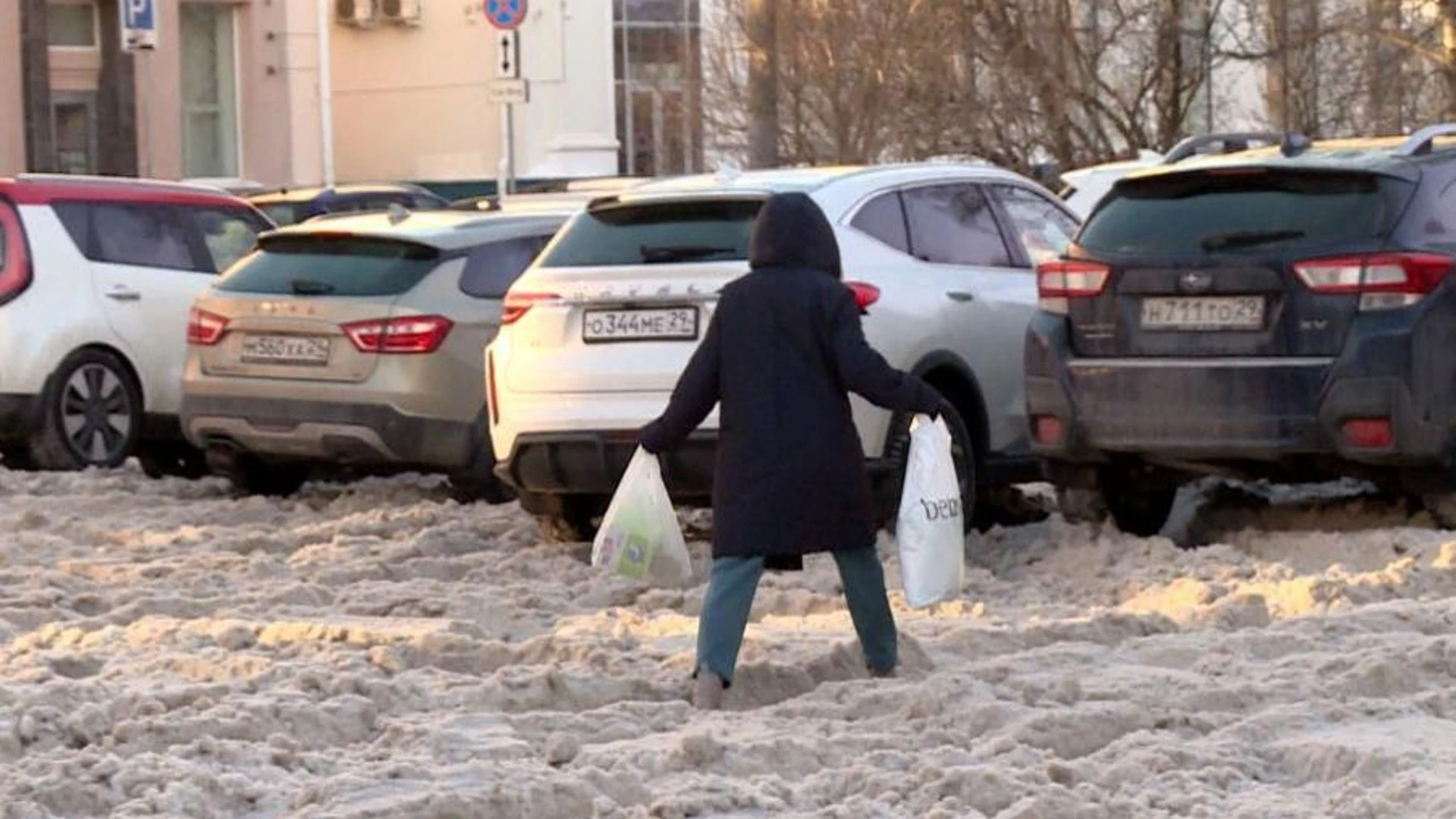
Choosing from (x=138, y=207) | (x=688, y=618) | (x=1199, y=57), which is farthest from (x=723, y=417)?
(x=1199, y=57)

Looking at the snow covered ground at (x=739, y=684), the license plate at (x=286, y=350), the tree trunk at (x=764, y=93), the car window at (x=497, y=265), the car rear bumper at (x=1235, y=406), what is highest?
the tree trunk at (x=764, y=93)

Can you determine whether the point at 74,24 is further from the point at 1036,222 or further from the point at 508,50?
the point at 1036,222

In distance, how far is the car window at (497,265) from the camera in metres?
13.9

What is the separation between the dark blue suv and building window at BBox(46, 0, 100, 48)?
27.0m

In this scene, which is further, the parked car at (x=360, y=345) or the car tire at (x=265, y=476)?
the car tire at (x=265, y=476)

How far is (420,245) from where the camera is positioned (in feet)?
45.9

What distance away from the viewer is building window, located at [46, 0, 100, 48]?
124ft

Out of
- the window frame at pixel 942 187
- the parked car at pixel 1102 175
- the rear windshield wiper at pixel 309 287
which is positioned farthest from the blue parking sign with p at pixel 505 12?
the window frame at pixel 942 187

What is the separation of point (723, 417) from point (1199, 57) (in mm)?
24946

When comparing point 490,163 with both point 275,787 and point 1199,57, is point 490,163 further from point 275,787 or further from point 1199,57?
point 275,787

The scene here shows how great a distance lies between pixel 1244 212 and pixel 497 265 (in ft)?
11.9

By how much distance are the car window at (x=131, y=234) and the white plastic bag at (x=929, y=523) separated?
315 inches

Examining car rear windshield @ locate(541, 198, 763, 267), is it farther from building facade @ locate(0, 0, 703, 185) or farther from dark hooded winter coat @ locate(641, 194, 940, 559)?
building facade @ locate(0, 0, 703, 185)

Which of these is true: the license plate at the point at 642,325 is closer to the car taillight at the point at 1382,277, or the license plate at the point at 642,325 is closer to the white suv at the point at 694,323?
the white suv at the point at 694,323
